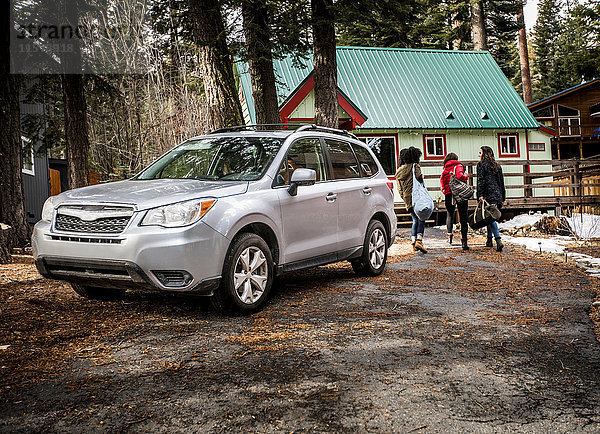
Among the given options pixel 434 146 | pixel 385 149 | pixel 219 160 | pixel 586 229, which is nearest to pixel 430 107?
pixel 434 146

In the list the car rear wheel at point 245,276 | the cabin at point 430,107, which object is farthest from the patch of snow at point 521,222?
the car rear wheel at point 245,276

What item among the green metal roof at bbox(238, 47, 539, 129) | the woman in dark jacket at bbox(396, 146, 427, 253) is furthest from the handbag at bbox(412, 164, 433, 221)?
the green metal roof at bbox(238, 47, 539, 129)

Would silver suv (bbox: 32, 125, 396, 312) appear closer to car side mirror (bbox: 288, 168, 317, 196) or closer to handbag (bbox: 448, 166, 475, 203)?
car side mirror (bbox: 288, 168, 317, 196)

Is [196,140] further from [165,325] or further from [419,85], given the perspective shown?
[419,85]

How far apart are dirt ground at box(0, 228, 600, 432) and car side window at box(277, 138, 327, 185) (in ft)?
4.76

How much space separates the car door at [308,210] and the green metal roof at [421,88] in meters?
17.1

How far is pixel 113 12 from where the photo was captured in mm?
16641

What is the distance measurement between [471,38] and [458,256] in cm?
3121

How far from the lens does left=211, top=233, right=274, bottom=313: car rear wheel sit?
5.62 metres

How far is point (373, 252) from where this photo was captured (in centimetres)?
845

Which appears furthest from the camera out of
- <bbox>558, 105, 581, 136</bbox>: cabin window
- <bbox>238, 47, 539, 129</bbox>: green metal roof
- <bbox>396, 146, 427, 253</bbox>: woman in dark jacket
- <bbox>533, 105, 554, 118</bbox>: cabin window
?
<bbox>533, 105, 554, 118</bbox>: cabin window

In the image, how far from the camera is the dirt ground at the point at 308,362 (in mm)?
3248

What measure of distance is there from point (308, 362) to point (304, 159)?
341 centimetres

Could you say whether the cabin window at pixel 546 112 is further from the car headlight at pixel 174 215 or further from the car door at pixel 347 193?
the car headlight at pixel 174 215
